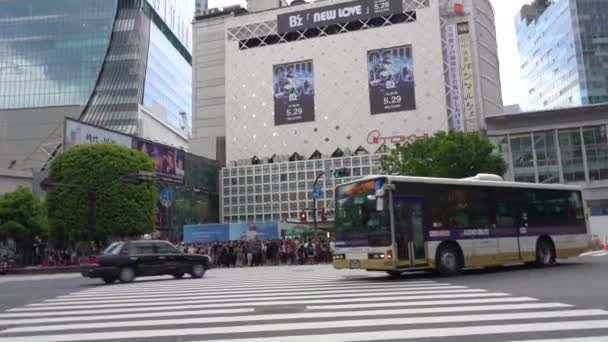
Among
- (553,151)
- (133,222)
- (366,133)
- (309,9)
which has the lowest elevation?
(133,222)

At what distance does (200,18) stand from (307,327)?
3393 inches

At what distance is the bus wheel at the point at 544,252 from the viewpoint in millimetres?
17703

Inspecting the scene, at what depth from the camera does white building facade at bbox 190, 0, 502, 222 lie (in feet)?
217

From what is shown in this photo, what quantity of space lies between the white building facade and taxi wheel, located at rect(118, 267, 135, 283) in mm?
47342

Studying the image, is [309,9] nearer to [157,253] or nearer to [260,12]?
[260,12]

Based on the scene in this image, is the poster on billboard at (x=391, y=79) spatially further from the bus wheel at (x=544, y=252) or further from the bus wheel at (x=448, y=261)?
the bus wheel at (x=448, y=261)

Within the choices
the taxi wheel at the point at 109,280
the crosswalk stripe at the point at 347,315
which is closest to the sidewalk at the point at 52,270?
the taxi wheel at the point at 109,280

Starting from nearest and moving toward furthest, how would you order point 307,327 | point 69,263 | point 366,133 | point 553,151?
point 307,327 < point 69,263 < point 553,151 < point 366,133

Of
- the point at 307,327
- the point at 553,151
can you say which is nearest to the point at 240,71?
the point at 553,151

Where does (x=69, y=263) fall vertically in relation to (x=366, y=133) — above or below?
below

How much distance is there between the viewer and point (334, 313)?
8.42m

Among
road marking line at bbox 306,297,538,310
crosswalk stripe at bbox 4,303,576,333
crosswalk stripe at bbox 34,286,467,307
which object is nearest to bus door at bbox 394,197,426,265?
crosswalk stripe at bbox 34,286,467,307

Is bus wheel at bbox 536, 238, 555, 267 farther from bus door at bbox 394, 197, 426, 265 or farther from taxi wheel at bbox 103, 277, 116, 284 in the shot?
taxi wheel at bbox 103, 277, 116, 284

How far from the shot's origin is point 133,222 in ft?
118
